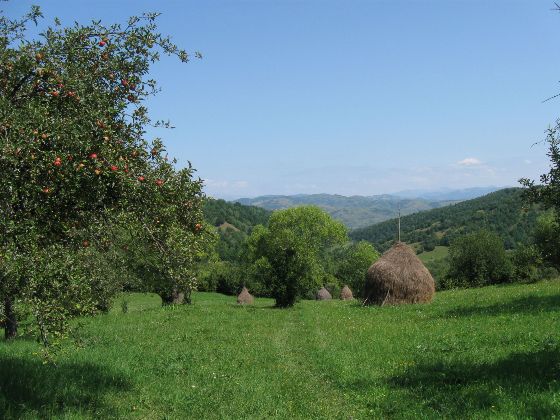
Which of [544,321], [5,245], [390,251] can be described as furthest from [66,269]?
[390,251]

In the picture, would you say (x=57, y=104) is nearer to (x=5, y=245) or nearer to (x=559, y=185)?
(x=5, y=245)

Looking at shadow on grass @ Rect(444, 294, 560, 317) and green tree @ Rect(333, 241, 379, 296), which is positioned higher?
shadow on grass @ Rect(444, 294, 560, 317)

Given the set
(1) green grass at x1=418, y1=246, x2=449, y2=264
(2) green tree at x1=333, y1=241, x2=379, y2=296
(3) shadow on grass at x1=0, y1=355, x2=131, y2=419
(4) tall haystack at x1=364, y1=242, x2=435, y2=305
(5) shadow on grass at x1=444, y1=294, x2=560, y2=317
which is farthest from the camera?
(1) green grass at x1=418, y1=246, x2=449, y2=264

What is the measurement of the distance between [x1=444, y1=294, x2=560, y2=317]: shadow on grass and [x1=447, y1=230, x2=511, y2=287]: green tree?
35255 millimetres

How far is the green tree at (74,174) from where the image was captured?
7098 mm

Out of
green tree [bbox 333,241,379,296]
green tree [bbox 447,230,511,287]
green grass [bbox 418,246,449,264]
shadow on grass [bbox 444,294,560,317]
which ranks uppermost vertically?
shadow on grass [bbox 444,294,560,317]

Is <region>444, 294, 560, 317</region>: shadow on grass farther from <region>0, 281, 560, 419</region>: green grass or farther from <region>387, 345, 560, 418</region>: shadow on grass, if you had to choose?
<region>387, 345, 560, 418</region>: shadow on grass

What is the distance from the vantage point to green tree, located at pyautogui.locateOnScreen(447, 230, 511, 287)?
58.7 metres

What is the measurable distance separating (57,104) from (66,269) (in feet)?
10.5

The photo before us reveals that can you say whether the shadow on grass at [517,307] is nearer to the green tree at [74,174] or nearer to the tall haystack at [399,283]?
the tall haystack at [399,283]

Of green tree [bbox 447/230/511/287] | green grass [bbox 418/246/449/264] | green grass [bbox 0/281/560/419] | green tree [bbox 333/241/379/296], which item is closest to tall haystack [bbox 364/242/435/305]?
green grass [bbox 0/281/560/419]

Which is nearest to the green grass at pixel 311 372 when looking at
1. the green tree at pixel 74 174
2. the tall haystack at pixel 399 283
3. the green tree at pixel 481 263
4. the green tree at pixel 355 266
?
the green tree at pixel 74 174

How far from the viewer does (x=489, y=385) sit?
10.4 meters

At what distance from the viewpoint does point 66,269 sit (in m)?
7.46
